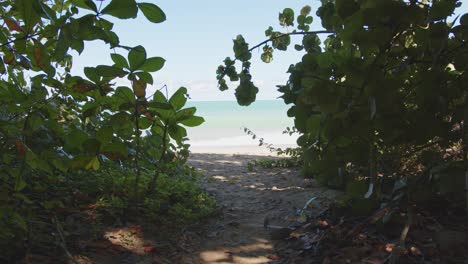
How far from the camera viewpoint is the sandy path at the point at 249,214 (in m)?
2.45

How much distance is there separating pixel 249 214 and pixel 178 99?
1808mm

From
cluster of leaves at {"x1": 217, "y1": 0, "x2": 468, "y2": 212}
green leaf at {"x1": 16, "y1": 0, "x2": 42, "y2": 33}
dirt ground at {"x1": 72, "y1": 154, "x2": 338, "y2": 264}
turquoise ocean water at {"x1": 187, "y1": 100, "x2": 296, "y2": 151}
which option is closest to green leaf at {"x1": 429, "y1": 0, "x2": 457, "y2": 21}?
cluster of leaves at {"x1": 217, "y1": 0, "x2": 468, "y2": 212}

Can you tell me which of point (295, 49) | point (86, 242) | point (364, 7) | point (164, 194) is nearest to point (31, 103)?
point (86, 242)

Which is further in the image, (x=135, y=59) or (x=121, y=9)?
(x=135, y=59)

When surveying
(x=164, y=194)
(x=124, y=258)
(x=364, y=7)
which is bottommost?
(x=124, y=258)

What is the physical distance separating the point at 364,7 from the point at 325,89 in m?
0.22

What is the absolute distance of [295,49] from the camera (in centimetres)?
233

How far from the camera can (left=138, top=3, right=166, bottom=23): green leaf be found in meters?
1.04

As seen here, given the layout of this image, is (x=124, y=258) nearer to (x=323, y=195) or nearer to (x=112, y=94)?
(x=112, y=94)

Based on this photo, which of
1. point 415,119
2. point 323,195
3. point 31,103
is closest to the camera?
point 415,119

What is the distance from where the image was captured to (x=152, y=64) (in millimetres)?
1585

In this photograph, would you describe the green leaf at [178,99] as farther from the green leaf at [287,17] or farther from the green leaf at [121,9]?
the green leaf at [121,9]

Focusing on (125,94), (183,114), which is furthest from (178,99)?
(125,94)

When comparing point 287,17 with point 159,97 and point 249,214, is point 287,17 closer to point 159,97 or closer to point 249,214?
point 159,97
